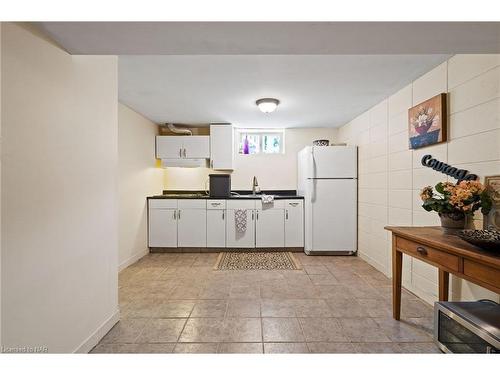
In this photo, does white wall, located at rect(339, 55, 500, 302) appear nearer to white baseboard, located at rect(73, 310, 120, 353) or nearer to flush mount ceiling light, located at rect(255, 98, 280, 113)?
flush mount ceiling light, located at rect(255, 98, 280, 113)

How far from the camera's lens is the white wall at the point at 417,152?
5.56 ft

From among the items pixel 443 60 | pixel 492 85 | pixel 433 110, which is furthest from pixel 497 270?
pixel 443 60

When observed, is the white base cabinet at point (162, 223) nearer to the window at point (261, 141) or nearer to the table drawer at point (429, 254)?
the window at point (261, 141)

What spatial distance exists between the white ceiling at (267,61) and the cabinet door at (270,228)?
1567 mm

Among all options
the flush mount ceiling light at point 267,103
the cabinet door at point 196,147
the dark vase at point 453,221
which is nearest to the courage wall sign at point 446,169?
the dark vase at point 453,221

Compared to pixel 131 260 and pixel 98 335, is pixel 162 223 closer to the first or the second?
pixel 131 260

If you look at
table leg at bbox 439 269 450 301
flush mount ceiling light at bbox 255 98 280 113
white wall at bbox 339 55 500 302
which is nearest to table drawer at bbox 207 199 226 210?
flush mount ceiling light at bbox 255 98 280 113

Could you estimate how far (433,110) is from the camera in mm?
2131

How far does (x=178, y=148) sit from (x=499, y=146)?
13.1 ft

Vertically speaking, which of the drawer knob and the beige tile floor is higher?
the drawer knob

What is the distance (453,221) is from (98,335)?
2.54 metres

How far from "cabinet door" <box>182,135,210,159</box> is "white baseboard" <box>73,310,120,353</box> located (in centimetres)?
287

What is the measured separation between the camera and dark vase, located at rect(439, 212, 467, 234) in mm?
1644

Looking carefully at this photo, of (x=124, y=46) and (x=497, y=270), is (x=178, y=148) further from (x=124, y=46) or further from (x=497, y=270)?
(x=497, y=270)
